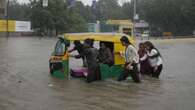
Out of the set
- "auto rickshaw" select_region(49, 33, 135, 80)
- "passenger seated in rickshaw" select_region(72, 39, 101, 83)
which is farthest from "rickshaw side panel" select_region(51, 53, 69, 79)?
"passenger seated in rickshaw" select_region(72, 39, 101, 83)

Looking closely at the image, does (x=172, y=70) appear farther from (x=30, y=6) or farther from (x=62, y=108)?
(x=30, y=6)

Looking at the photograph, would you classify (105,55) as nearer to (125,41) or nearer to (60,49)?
(125,41)

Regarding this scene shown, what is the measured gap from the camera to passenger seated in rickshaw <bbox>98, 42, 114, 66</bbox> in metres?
14.6

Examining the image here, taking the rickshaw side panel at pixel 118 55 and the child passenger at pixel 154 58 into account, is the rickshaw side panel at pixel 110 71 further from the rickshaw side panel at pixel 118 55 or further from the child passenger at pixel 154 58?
the child passenger at pixel 154 58

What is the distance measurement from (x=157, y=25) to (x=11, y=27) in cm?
3671

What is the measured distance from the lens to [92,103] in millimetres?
10266

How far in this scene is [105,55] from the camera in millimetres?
14742

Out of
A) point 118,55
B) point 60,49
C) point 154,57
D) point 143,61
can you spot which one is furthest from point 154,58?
point 60,49

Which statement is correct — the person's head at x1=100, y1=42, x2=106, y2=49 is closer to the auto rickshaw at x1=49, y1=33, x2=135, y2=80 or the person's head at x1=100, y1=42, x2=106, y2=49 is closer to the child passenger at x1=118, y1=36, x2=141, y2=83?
the auto rickshaw at x1=49, y1=33, x2=135, y2=80

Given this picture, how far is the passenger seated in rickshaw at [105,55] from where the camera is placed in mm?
14633

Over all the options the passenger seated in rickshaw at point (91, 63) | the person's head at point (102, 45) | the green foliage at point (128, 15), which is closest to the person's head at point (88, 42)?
the passenger seated in rickshaw at point (91, 63)

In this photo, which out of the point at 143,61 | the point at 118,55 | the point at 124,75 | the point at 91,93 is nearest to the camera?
the point at 91,93

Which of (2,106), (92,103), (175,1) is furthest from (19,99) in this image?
(175,1)

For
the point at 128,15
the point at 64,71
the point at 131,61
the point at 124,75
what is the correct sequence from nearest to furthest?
the point at 131,61, the point at 124,75, the point at 64,71, the point at 128,15
